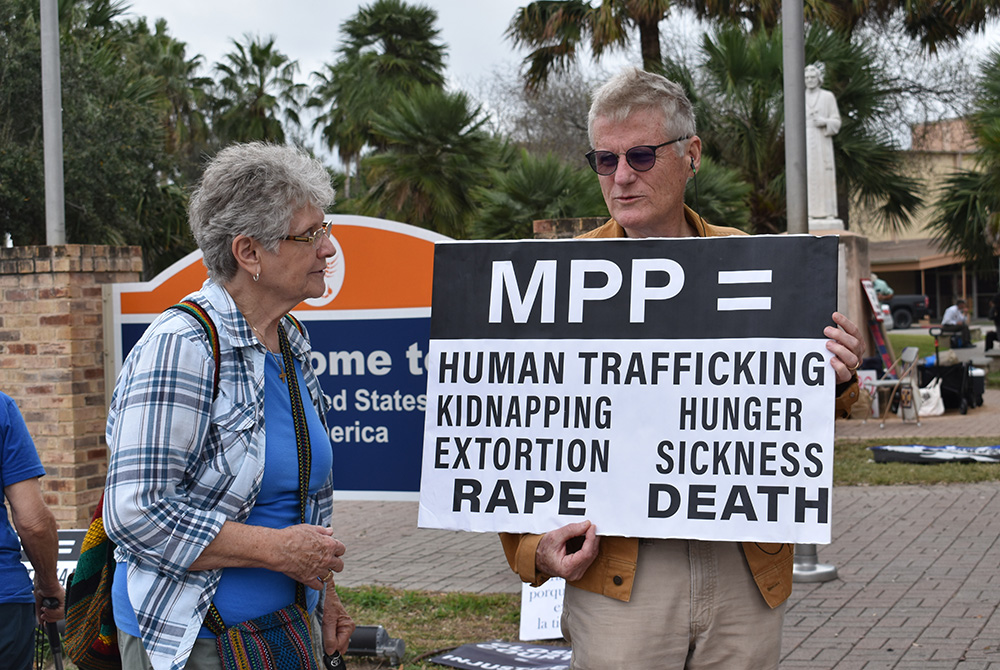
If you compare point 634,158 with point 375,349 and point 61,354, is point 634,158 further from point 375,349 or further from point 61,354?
point 61,354

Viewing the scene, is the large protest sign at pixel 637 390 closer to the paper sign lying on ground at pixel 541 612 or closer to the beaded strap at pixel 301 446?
the beaded strap at pixel 301 446

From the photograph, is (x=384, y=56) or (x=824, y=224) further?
(x=384, y=56)

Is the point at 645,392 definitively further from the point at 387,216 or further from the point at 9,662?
Result: the point at 387,216

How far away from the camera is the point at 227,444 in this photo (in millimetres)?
2248

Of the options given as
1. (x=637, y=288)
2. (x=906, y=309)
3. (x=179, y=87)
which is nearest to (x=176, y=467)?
(x=637, y=288)

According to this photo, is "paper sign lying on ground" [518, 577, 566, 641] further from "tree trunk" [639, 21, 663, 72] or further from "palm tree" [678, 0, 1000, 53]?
"palm tree" [678, 0, 1000, 53]

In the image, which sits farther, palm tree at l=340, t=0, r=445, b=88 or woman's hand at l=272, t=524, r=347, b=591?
palm tree at l=340, t=0, r=445, b=88

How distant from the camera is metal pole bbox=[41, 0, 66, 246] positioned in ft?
22.6

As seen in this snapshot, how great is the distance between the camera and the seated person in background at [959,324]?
27.1 meters

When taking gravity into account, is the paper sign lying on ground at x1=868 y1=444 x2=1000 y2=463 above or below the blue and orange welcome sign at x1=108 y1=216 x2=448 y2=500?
below

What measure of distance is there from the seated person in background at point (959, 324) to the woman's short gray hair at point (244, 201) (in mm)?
27323

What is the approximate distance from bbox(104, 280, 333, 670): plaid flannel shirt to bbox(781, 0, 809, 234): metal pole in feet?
14.6

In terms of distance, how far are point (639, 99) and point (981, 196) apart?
56.5ft

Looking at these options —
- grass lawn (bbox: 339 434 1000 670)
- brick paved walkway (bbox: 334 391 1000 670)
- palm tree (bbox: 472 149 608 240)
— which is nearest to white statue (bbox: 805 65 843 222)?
palm tree (bbox: 472 149 608 240)
